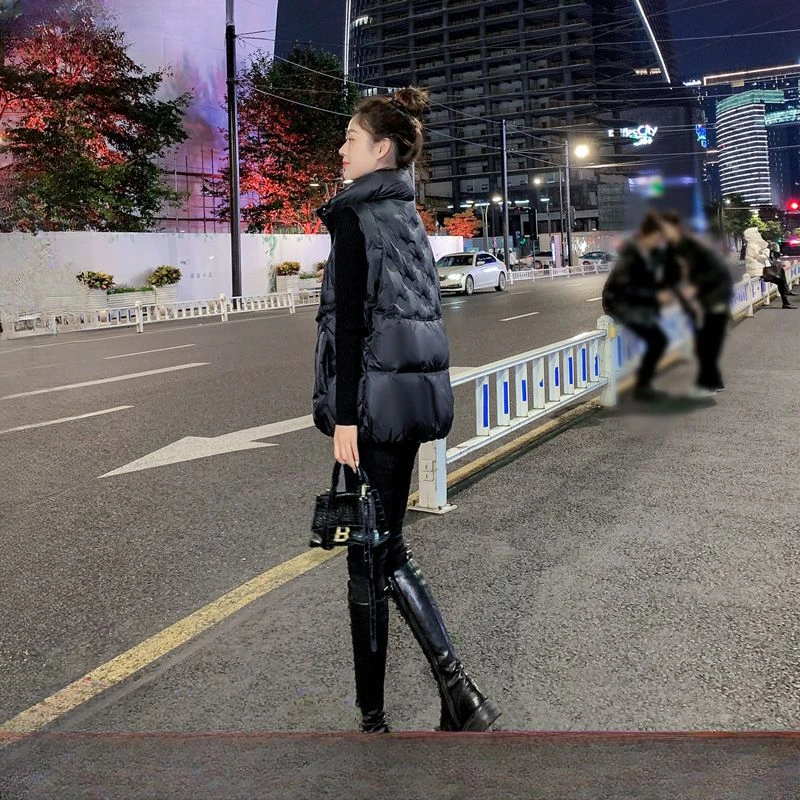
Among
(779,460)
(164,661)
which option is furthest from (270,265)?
(164,661)

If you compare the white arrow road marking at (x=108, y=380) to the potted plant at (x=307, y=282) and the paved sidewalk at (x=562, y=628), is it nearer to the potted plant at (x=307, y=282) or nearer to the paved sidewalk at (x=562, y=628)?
the paved sidewalk at (x=562, y=628)

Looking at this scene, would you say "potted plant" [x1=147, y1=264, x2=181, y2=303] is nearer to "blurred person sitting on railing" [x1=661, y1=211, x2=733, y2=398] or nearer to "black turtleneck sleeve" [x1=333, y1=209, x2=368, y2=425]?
"black turtleneck sleeve" [x1=333, y1=209, x2=368, y2=425]

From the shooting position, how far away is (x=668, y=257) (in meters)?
0.37

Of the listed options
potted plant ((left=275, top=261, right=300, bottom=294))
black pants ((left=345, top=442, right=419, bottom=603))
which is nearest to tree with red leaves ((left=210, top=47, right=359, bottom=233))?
potted plant ((left=275, top=261, right=300, bottom=294))

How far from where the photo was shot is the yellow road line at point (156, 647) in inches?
131

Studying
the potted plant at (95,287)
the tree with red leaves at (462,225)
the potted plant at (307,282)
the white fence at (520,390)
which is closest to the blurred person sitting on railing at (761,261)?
the white fence at (520,390)

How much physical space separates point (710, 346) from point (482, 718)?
281 centimetres

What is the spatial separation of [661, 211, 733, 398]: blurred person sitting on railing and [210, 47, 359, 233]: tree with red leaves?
149 feet

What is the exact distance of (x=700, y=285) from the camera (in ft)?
1.22

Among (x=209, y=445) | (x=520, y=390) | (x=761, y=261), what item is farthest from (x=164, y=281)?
(x=761, y=261)

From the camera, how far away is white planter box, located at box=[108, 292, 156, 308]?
29.2 metres

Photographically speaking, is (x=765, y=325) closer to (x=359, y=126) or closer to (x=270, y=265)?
(x=359, y=126)

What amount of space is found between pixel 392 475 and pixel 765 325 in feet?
54.7

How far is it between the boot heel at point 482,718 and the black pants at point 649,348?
9.10ft
